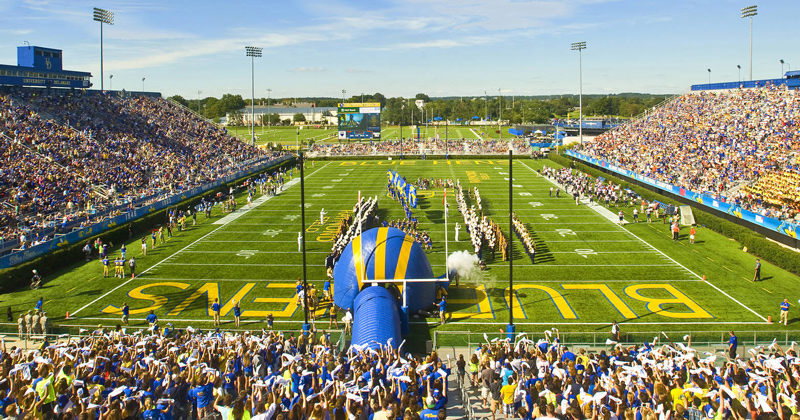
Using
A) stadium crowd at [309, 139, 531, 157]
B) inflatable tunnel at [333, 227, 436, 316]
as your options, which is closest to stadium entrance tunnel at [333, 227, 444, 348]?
inflatable tunnel at [333, 227, 436, 316]

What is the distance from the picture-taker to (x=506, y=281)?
23.3 metres

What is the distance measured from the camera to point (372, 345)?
13.1 metres

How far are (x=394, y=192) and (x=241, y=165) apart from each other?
64.5 feet

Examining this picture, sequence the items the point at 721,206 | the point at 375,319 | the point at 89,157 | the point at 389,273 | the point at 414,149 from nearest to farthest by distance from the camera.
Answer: the point at 375,319, the point at 389,273, the point at 721,206, the point at 89,157, the point at 414,149

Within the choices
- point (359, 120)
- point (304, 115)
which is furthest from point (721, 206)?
point (304, 115)

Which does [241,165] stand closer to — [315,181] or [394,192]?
[315,181]

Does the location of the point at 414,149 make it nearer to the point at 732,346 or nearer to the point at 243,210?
the point at 243,210

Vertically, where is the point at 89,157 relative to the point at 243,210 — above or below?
above

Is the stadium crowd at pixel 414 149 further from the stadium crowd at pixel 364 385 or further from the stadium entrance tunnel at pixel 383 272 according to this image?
the stadium crowd at pixel 364 385

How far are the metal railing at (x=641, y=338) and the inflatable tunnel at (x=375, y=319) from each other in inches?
59.9

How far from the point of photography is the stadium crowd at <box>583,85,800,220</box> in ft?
104

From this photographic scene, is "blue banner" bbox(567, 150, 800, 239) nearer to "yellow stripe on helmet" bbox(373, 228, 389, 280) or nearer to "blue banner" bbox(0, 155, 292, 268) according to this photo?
"yellow stripe on helmet" bbox(373, 228, 389, 280)

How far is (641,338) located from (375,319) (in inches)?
309

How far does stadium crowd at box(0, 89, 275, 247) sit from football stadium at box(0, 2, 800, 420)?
9.1 inches
